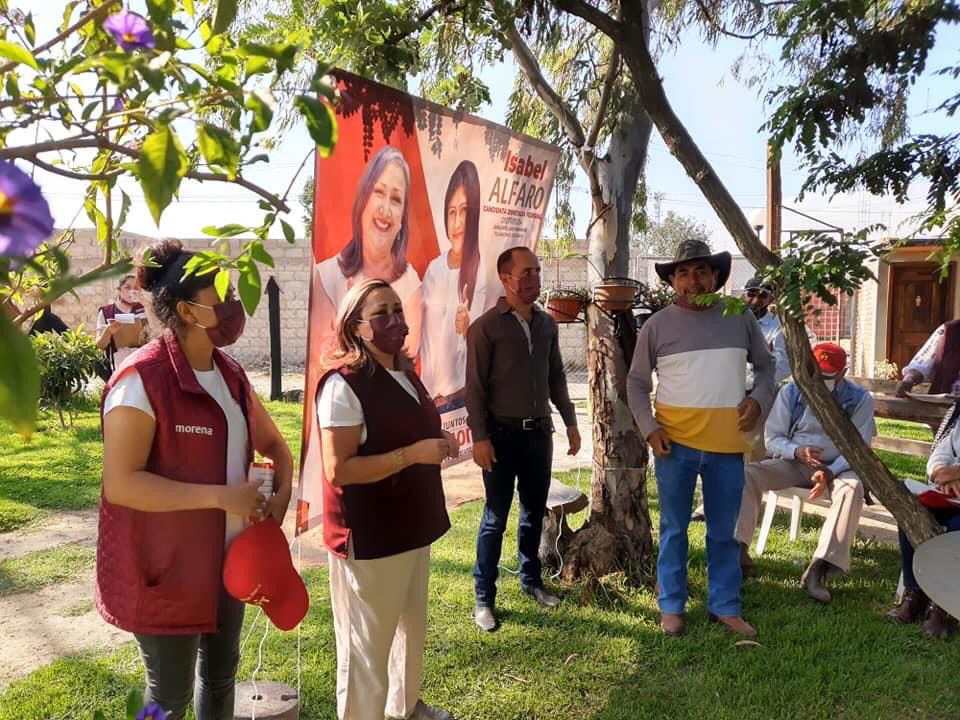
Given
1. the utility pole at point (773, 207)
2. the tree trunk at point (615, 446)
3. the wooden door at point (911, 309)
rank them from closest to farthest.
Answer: the tree trunk at point (615, 446), the utility pole at point (773, 207), the wooden door at point (911, 309)

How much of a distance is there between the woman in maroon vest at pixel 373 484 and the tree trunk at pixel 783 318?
1.43 meters

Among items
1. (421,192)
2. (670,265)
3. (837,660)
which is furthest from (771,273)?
(837,660)

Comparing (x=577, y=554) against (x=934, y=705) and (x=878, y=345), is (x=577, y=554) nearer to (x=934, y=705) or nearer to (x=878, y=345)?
(x=934, y=705)

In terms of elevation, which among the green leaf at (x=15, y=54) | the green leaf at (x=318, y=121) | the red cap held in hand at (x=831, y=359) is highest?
the green leaf at (x=15, y=54)

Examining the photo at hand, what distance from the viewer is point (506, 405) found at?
379cm

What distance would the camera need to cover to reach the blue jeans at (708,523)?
3.65 meters

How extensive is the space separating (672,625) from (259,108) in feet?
11.6

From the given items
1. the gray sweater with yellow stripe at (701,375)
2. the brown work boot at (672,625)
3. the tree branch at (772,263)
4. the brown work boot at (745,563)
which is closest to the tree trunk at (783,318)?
the tree branch at (772,263)

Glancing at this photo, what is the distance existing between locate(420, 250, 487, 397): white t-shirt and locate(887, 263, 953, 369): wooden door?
38.2 ft

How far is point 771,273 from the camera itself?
8.64 ft

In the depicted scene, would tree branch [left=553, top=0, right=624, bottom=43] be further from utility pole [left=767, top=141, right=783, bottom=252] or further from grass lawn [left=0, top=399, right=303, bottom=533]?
utility pole [left=767, top=141, right=783, bottom=252]

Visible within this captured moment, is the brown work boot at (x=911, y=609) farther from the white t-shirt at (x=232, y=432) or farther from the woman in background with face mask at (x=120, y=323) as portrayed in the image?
the woman in background with face mask at (x=120, y=323)

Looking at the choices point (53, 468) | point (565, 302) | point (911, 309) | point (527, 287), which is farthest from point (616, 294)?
point (911, 309)

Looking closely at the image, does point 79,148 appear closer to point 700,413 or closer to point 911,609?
point 700,413
